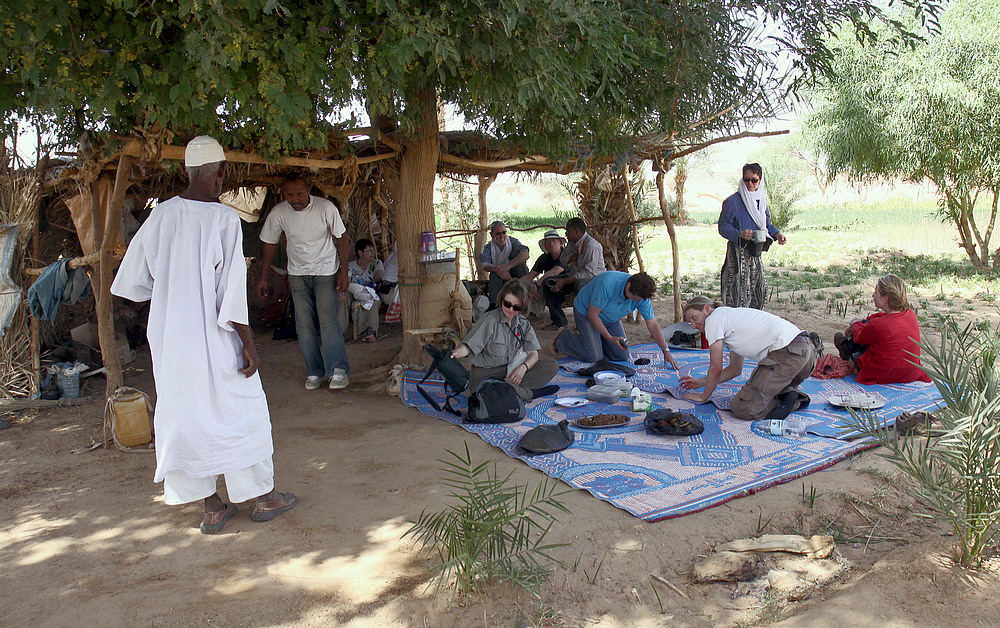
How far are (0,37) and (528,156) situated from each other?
4.59 m

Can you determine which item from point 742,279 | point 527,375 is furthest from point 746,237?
point 527,375

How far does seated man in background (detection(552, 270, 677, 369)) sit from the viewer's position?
571 centimetres

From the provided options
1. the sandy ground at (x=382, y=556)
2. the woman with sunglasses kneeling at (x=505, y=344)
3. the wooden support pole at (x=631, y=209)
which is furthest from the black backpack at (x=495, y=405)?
the wooden support pole at (x=631, y=209)

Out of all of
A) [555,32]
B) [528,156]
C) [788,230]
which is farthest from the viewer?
[788,230]

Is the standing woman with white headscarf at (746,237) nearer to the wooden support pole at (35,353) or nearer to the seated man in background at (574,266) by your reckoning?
the seated man in background at (574,266)

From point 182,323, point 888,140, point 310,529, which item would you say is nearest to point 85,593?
point 310,529

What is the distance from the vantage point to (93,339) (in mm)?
6742

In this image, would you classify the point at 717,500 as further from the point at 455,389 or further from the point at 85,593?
the point at 85,593

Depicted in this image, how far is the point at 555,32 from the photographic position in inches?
146

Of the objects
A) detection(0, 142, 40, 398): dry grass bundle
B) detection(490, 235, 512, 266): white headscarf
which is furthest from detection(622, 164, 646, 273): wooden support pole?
detection(0, 142, 40, 398): dry grass bundle

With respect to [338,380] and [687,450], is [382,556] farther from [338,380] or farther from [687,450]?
[338,380]

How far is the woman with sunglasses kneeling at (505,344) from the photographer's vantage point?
5176 millimetres

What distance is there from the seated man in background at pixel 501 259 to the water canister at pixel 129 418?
14.1ft

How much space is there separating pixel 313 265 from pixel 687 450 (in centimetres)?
328
